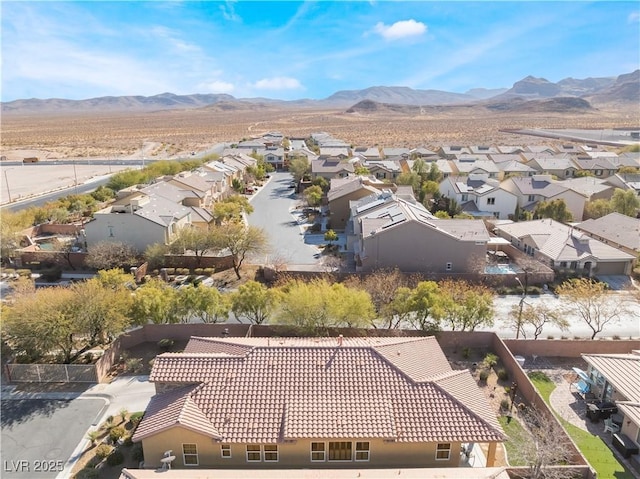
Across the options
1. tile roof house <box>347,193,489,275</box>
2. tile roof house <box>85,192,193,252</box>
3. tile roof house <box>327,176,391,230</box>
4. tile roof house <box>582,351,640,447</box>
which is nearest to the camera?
tile roof house <box>582,351,640,447</box>

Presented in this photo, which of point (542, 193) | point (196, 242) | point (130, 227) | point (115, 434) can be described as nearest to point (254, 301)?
point (115, 434)

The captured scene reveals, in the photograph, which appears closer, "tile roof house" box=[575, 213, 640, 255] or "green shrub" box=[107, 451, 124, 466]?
"green shrub" box=[107, 451, 124, 466]

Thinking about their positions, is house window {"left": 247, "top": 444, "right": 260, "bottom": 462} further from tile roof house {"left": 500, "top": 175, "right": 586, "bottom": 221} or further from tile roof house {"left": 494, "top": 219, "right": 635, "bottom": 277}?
tile roof house {"left": 500, "top": 175, "right": 586, "bottom": 221}

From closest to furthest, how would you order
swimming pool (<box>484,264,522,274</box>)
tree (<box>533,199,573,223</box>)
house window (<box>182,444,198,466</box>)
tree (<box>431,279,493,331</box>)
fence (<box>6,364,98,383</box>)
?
house window (<box>182,444,198,466</box>)
fence (<box>6,364,98,383</box>)
tree (<box>431,279,493,331</box>)
swimming pool (<box>484,264,522,274</box>)
tree (<box>533,199,573,223</box>)

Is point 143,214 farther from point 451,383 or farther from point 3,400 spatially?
point 451,383

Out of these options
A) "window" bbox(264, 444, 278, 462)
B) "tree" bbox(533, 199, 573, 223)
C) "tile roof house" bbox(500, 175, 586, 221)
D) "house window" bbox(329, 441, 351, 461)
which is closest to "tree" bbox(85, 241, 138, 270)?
"window" bbox(264, 444, 278, 462)

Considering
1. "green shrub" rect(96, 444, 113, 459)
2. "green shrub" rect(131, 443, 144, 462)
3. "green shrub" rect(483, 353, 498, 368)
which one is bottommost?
"green shrub" rect(483, 353, 498, 368)

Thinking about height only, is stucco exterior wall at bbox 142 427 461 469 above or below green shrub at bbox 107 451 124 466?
above

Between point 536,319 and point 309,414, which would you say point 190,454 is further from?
point 536,319
